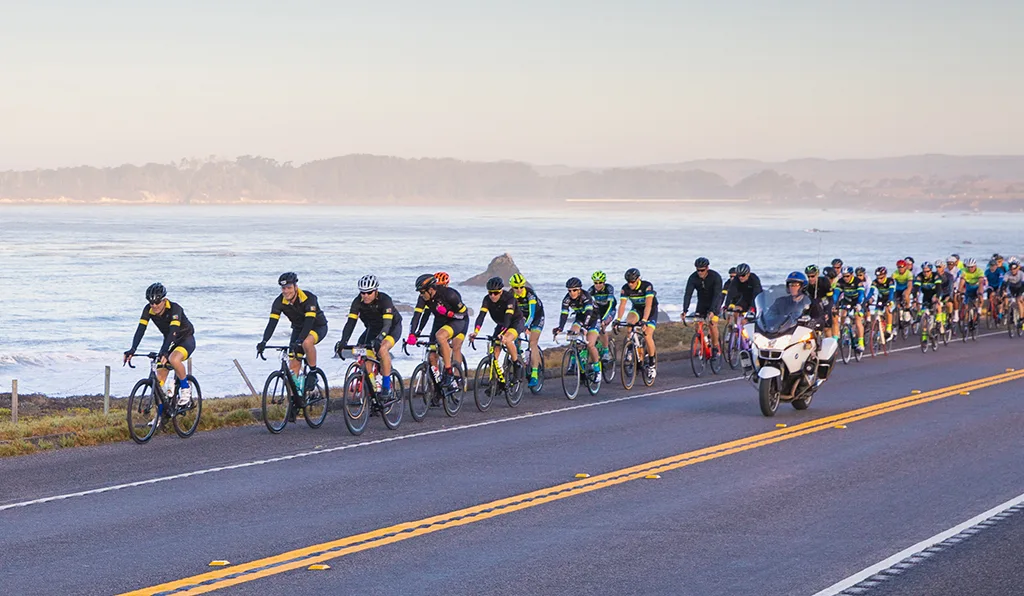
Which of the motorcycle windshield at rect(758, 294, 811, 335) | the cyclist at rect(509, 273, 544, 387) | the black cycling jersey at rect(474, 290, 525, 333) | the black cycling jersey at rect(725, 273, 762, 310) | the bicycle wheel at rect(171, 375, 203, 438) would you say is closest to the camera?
the bicycle wheel at rect(171, 375, 203, 438)

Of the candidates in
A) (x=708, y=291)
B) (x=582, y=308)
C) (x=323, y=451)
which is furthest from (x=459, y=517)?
(x=708, y=291)

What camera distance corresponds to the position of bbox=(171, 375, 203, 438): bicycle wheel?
15.5 m

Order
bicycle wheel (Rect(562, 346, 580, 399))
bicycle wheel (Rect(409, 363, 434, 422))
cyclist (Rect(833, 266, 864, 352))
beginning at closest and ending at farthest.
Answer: bicycle wheel (Rect(409, 363, 434, 422)) < bicycle wheel (Rect(562, 346, 580, 399)) < cyclist (Rect(833, 266, 864, 352))

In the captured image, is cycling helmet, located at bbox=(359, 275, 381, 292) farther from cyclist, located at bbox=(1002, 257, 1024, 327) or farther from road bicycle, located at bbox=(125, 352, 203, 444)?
cyclist, located at bbox=(1002, 257, 1024, 327)

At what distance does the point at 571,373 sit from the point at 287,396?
524 cm

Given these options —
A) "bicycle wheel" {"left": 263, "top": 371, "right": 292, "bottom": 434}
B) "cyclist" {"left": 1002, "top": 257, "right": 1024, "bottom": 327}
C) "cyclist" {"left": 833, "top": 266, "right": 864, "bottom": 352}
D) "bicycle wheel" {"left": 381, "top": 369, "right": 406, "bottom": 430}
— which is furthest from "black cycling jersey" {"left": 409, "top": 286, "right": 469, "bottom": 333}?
"cyclist" {"left": 1002, "top": 257, "right": 1024, "bottom": 327}

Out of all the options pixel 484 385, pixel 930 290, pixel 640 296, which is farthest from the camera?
pixel 930 290

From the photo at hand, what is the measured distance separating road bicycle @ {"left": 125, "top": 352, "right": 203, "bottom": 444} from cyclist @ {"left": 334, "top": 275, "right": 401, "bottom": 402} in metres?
2.01

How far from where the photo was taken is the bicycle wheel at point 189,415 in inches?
612

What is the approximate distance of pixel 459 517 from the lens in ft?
34.4

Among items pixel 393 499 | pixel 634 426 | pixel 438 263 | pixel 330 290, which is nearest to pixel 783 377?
pixel 634 426

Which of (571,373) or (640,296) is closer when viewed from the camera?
(571,373)

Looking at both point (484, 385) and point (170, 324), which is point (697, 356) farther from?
point (170, 324)

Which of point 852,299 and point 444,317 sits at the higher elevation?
point 444,317
